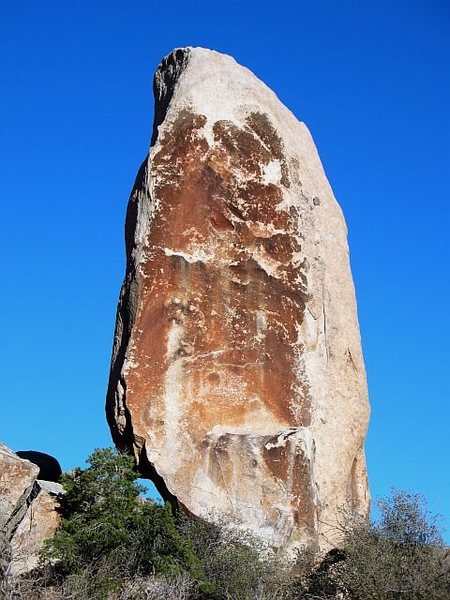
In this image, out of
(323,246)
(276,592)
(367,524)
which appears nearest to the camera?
(276,592)

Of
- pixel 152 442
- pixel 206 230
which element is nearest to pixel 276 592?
pixel 152 442

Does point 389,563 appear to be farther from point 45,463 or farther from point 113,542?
point 45,463

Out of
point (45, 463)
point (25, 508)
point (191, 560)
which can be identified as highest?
point (45, 463)

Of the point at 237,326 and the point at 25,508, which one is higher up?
the point at 237,326

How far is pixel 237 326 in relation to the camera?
17.2m

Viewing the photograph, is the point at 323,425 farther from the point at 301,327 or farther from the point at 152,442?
the point at 152,442

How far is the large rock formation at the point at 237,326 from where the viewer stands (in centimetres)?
1616

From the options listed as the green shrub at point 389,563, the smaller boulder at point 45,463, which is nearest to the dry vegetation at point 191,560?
the green shrub at point 389,563

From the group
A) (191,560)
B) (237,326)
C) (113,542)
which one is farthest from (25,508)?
(237,326)

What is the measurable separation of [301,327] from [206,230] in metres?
1.90

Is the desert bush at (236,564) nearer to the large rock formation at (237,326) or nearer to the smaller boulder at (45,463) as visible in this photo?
the large rock formation at (237,326)

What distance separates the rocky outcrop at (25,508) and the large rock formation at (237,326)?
134cm

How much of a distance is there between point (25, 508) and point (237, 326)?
381 cm

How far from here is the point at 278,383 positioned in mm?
17031
